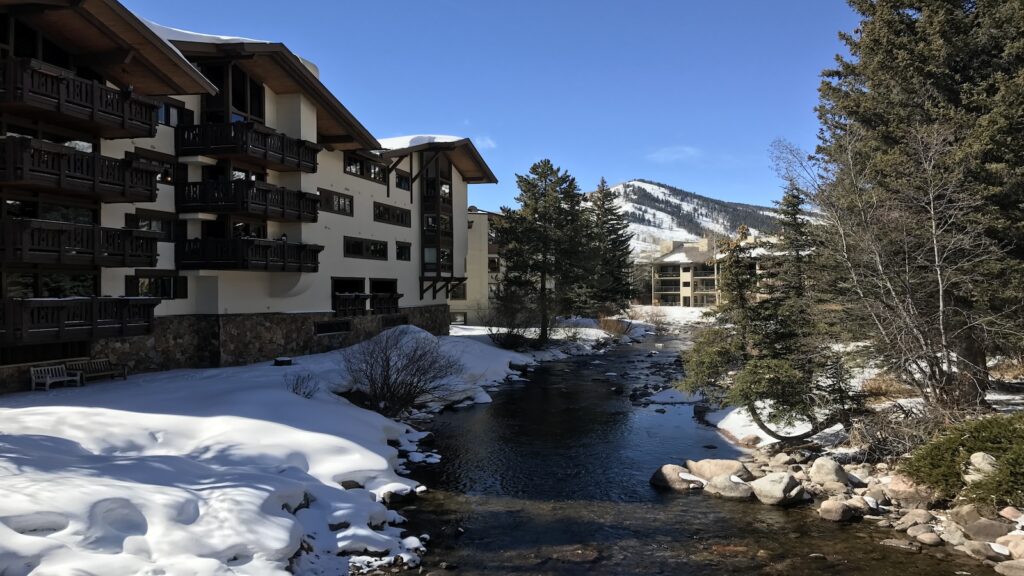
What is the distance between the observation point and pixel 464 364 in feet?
96.9

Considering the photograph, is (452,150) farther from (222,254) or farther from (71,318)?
(71,318)

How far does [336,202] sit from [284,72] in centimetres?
758

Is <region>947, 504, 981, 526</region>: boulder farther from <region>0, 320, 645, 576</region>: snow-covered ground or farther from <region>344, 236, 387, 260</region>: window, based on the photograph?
<region>344, 236, 387, 260</region>: window

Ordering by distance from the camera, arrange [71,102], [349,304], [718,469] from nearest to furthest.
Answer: [718,469] < [71,102] < [349,304]

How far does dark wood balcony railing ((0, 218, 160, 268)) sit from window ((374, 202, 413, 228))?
51.7 feet

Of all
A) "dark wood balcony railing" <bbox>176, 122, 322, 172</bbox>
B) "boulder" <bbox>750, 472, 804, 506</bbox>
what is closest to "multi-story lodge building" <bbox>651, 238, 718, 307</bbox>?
"dark wood balcony railing" <bbox>176, 122, 322, 172</bbox>

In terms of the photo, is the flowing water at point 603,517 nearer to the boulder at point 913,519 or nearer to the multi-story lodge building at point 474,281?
the boulder at point 913,519

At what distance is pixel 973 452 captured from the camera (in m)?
13.2

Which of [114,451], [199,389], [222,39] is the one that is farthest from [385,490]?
[222,39]

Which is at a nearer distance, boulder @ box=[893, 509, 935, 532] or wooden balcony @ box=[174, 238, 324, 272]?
boulder @ box=[893, 509, 935, 532]

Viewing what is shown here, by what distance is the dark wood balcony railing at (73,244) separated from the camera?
53.9 ft

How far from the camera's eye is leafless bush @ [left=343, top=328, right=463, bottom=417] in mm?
21422

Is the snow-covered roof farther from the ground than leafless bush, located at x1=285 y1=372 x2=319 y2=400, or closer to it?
farther from the ground

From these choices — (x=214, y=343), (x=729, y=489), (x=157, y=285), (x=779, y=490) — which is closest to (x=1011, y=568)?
(x=779, y=490)
